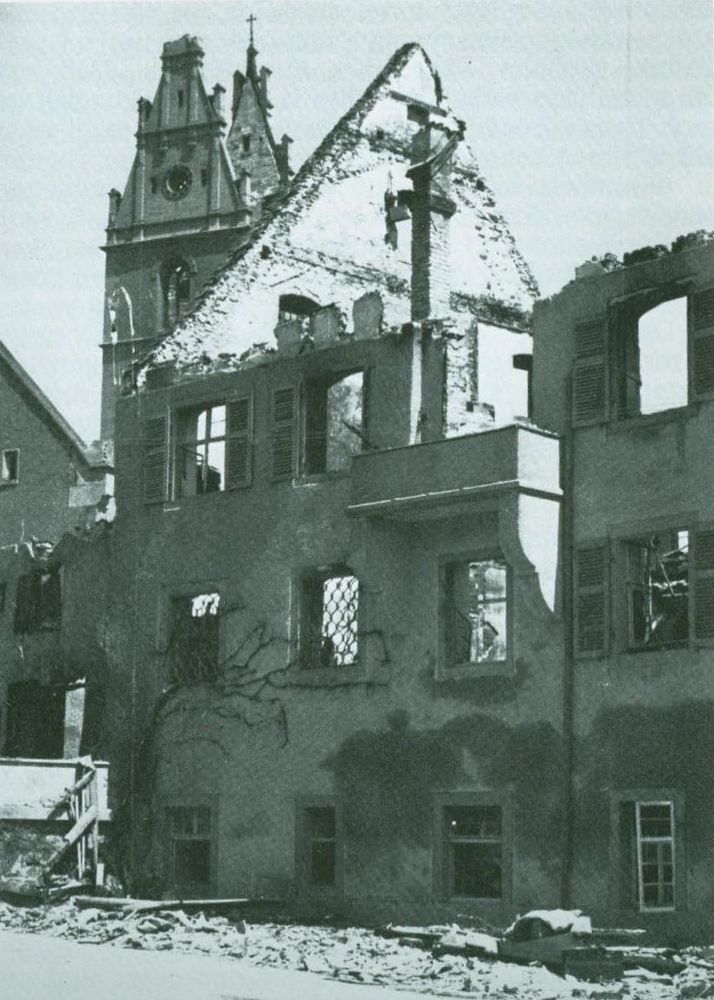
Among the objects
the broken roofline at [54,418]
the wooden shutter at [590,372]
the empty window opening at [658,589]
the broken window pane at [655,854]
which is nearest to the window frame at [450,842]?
the broken window pane at [655,854]

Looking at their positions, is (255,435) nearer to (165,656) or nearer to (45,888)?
(165,656)

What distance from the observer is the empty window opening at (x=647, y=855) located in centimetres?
2148

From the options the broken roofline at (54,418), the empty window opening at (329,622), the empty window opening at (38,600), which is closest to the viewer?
the empty window opening at (329,622)

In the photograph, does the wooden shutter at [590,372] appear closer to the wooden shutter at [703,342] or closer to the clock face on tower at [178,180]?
the wooden shutter at [703,342]

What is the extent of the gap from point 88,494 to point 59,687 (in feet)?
53.6

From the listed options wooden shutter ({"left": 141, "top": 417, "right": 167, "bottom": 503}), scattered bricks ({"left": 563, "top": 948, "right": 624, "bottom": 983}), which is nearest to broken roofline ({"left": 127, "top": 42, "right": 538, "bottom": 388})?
wooden shutter ({"left": 141, "top": 417, "right": 167, "bottom": 503})

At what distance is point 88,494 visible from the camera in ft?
149

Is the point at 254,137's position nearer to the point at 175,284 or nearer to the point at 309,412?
the point at 175,284

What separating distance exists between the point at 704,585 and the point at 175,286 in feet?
133

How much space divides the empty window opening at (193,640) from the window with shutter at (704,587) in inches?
323

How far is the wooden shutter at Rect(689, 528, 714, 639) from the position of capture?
69.7ft

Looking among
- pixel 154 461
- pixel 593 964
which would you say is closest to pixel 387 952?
pixel 593 964

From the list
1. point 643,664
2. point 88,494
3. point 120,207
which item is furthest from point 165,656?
point 120,207

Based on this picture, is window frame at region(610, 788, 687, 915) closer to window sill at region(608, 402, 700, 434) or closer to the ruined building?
the ruined building
